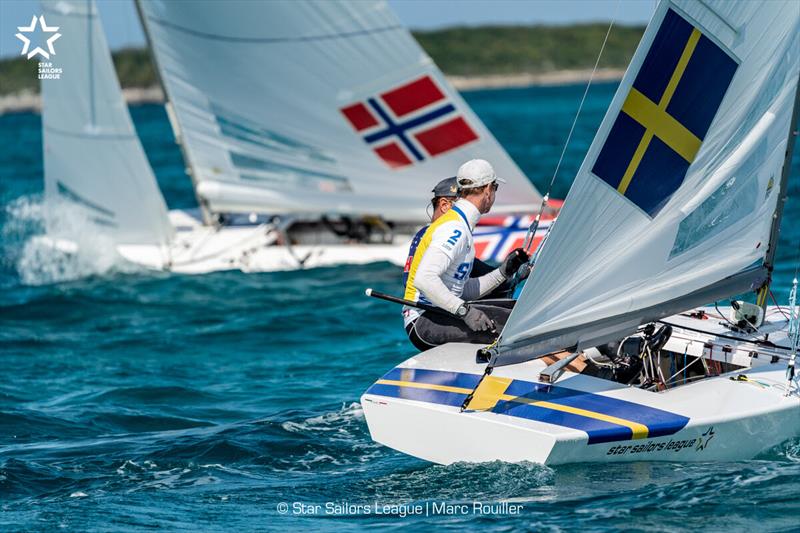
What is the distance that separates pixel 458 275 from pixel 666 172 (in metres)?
1.27

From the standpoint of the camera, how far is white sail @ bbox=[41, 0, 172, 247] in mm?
13227

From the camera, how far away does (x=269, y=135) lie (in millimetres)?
13617

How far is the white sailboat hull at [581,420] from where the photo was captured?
5652 mm

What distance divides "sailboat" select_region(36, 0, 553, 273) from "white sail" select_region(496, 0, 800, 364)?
20.8 feet

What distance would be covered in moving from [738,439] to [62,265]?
9.43 metres

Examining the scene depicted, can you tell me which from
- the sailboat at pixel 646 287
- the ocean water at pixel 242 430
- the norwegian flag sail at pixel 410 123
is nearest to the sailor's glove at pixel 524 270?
the sailboat at pixel 646 287

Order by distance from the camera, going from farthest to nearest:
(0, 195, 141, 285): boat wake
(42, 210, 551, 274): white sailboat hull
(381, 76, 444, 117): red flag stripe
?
(0, 195, 141, 285): boat wake
(42, 210, 551, 274): white sailboat hull
(381, 76, 444, 117): red flag stripe

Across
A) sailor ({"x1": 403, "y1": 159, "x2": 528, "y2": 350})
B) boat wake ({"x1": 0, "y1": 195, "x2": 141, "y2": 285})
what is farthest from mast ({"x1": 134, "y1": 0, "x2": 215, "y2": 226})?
sailor ({"x1": 403, "y1": 159, "x2": 528, "y2": 350})

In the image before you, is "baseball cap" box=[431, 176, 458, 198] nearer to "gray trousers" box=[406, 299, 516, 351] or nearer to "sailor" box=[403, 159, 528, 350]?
"sailor" box=[403, 159, 528, 350]

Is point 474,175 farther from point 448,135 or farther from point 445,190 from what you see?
point 448,135

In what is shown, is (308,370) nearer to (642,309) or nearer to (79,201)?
(642,309)

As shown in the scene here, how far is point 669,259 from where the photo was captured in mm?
6207

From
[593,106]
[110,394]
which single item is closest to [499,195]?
[110,394]

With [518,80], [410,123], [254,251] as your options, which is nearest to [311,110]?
[410,123]
